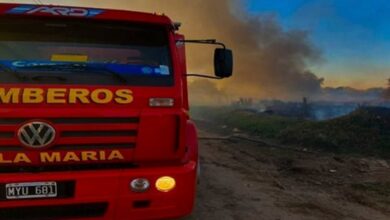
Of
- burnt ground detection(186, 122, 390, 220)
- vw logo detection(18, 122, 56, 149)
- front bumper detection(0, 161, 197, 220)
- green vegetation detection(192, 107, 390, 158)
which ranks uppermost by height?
vw logo detection(18, 122, 56, 149)

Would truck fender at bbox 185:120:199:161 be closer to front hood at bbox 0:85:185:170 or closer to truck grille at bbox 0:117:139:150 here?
front hood at bbox 0:85:185:170

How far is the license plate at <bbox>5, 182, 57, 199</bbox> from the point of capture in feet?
11.5

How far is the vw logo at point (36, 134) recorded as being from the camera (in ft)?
11.6

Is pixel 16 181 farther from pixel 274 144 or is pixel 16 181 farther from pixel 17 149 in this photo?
pixel 274 144

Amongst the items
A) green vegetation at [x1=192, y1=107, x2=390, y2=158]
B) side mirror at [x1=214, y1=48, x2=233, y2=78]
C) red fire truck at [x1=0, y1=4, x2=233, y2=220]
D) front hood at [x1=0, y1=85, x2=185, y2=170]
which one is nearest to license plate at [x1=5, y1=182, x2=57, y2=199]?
red fire truck at [x1=0, y1=4, x2=233, y2=220]

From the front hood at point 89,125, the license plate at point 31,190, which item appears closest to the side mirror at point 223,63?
the front hood at point 89,125

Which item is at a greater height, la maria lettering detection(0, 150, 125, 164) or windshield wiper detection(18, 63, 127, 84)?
windshield wiper detection(18, 63, 127, 84)

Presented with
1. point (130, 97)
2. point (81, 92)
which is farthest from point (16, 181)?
point (130, 97)

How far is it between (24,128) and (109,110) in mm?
665

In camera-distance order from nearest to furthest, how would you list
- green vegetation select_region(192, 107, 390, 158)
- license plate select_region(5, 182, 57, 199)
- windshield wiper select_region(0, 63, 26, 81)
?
1. license plate select_region(5, 182, 57, 199)
2. windshield wiper select_region(0, 63, 26, 81)
3. green vegetation select_region(192, 107, 390, 158)

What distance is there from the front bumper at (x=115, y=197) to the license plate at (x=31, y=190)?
1.3 inches

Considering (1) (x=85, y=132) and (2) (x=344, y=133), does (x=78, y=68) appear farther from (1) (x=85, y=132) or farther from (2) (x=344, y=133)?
(2) (x=344, y=133)

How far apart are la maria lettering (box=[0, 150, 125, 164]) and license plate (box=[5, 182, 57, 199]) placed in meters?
0.18

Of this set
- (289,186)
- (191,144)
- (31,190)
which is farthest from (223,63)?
(289,186)
